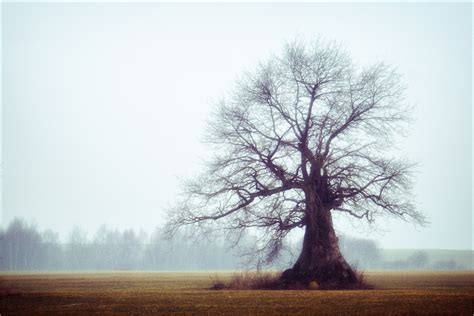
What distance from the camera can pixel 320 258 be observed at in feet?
87.1

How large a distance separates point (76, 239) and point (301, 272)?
181 meters

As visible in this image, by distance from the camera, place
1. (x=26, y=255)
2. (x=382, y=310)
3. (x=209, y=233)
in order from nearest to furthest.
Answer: (x=382, y=310) → (x=209, y=233) → (x=26, y=255)

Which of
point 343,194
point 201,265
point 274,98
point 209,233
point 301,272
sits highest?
point 274,98

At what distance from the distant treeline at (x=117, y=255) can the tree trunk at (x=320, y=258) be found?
109m

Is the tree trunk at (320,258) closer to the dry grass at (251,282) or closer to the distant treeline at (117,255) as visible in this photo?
the dry grass at (251,282)

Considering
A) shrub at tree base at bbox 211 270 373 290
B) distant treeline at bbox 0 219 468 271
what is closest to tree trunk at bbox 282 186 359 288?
shrub at tree base at bbox 211 270 373 290

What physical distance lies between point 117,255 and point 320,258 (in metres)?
165

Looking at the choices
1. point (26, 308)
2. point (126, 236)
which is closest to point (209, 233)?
point (26, 308)

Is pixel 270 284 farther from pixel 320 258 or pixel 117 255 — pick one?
pixel 117 255

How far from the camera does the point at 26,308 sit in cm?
1544

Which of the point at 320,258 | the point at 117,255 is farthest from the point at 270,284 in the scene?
the point at 117,255

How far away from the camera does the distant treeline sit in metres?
150

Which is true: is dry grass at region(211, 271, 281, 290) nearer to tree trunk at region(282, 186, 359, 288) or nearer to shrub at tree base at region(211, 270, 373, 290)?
shrub at tree base at region(211, 270, 373, 290)

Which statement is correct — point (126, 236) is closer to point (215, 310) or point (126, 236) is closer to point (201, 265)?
point (201, 265)
